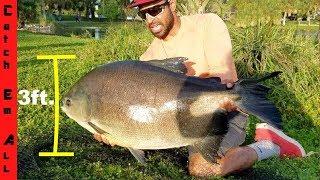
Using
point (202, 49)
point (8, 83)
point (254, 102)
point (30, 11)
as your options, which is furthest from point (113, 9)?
point (254, 102)

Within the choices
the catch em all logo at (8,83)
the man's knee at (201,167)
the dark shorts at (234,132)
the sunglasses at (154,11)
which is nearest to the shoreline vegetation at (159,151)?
the man's knee at (201,167)

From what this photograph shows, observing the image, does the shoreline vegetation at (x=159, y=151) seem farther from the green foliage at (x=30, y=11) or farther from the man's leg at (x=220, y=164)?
the green foliage at (x=30, y=11)

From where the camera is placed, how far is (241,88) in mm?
3605

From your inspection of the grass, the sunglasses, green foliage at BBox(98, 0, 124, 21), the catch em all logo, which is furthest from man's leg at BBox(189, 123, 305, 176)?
green foliage at BBox(98, 0, 124, 21)

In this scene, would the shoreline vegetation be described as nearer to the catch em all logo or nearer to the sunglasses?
the catch em all logo

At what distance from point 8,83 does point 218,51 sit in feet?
5.36

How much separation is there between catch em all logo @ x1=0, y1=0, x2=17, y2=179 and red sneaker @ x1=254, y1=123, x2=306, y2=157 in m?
2.68

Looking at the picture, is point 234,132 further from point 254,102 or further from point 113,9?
point 113,9

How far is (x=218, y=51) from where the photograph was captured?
4586mm

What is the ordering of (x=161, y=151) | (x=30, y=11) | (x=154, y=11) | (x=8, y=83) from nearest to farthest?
1. (x=8, y=83)
2. (x=154, y=11)
3. (x=161, y=151)
4. (x=30, y=11)

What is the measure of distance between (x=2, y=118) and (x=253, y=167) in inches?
94.6

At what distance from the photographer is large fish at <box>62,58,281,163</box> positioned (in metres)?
3.76

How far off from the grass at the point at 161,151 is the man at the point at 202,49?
23 centimetres

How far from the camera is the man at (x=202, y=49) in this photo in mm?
4461
